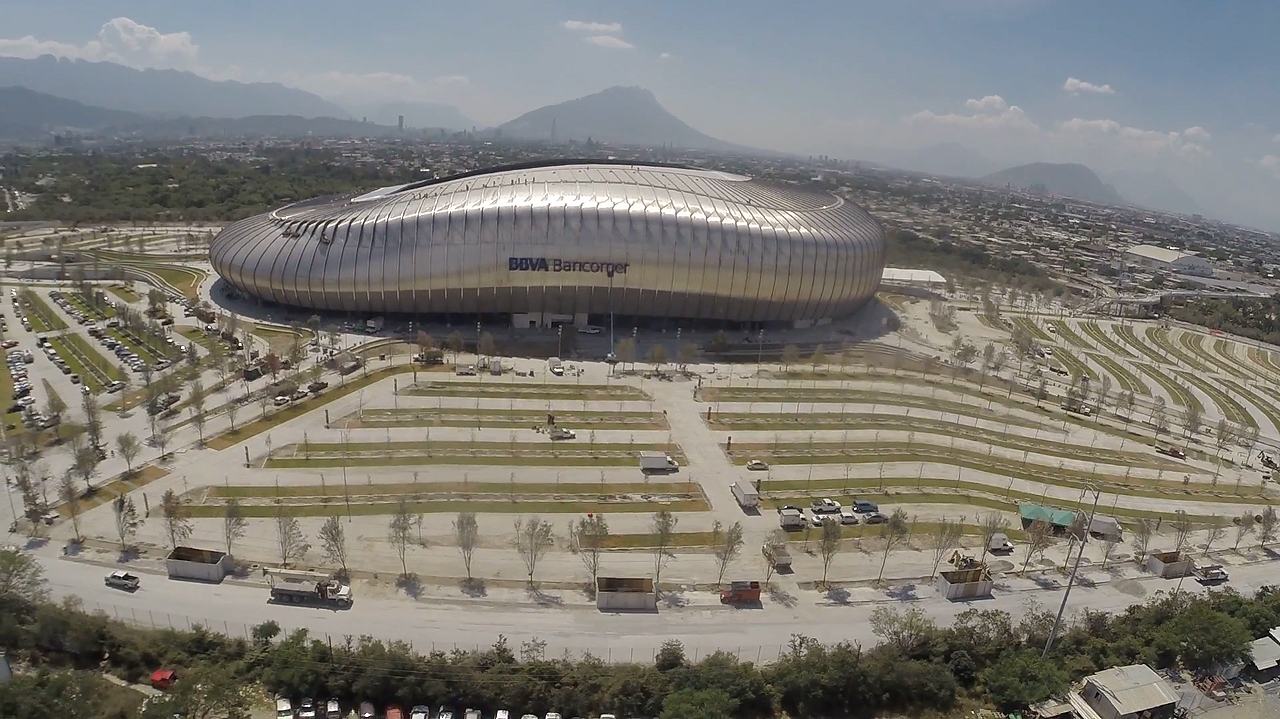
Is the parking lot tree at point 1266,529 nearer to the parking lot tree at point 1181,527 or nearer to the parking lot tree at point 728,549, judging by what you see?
the parking lot tree at point 1181,527

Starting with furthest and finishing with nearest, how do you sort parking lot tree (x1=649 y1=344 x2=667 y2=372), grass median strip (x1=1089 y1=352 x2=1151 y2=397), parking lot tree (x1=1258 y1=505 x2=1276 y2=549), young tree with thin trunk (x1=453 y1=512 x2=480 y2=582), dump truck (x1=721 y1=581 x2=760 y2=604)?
grass median strip (x1=1089 y1=352 x2=1151 y2=397)
parking lot tree (x1=649 y1=344 x2=667 y2=372)
parking lot tree (x1=1258 y1=505 x2=1276 y2=549)
young tree with thin trunk (x1=453 y1=512 x2=480 y2=582)
dump truck (x1=721 y1=581 x2=760 y2=604)

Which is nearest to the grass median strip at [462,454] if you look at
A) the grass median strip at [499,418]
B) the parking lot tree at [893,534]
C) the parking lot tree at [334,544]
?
the grass median strip at [499,418]

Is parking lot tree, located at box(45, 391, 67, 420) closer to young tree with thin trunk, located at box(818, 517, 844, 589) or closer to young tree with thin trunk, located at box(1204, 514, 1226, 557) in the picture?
young tree with thin trunk, located at box(818, 517, 844, 589)

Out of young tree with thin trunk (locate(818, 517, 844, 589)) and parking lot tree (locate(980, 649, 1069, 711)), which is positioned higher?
young tree with thin trunk (locate(818, 517, 844, 589))

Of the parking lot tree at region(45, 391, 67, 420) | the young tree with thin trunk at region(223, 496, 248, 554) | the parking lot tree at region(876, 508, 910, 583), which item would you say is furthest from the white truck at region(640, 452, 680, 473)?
the parking lot tree at region(45, 391, 67, 420)

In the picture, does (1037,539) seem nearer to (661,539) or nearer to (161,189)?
(661,539)

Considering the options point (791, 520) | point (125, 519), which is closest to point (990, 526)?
point (791, 520)

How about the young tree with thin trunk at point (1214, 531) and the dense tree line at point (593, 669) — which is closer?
the dense tree line at point (593, 669)
